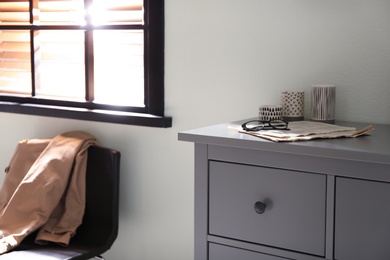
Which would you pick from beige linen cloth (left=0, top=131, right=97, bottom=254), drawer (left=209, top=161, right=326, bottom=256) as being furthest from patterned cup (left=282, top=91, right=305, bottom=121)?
beige linen cloth (left=0, top=131, right=97, bottom=254)

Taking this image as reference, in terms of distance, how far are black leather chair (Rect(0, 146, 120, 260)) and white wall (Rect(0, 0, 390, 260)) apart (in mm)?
187

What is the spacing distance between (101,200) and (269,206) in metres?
1.11

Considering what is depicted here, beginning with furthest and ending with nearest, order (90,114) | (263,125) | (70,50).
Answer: (70,50)
(90,114)
(263,125)

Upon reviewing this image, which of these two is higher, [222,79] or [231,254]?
[222,79]

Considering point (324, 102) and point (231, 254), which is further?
point (324, 102)

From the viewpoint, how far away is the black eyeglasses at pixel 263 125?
1.97 metres

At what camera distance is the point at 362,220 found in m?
1.67

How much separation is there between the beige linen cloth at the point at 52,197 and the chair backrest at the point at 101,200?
4 centimetres

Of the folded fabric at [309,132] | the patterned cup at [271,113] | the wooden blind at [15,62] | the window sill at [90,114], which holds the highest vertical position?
the wooden blind at [15,62]

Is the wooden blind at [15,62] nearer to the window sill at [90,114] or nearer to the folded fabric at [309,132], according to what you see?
the window sill at [90,114]

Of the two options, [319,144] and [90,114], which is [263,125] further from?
[90,114]

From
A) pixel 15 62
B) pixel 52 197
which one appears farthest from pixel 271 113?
pixel 15 62

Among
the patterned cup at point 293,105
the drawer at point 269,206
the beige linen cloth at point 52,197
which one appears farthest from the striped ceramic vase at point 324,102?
the beige linen cloth at point 52,197

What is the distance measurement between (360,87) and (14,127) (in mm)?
1823
